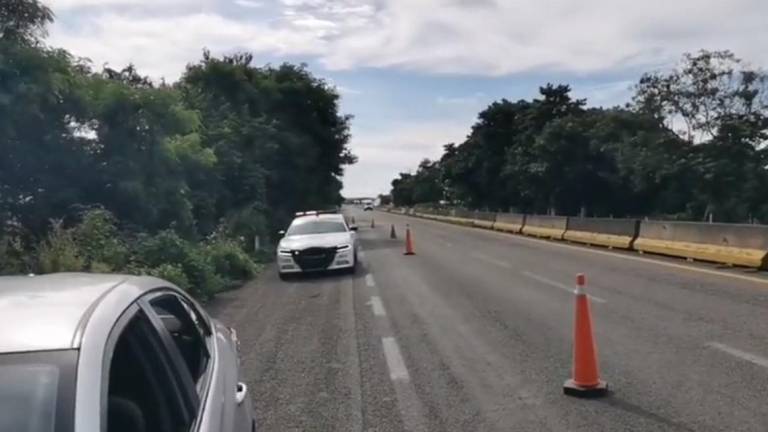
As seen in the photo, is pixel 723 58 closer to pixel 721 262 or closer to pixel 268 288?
pixel 721 262

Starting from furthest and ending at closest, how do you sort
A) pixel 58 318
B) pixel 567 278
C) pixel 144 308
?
pixel 567 278 → pixel 144 308 → pixel 58 318

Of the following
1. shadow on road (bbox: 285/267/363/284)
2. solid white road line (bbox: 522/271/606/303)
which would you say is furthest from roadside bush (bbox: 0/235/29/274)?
solid white road line (bbox: 522/271/606/303)

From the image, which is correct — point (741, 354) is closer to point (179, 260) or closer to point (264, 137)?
point (179, 260)

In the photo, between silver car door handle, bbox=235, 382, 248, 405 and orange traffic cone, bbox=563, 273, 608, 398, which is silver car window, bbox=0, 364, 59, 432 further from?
orange traffic cone, bbox=563, 273, 608, 398

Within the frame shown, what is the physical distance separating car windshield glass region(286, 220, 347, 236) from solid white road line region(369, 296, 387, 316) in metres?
7.26

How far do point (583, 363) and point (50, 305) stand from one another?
17.5 ft

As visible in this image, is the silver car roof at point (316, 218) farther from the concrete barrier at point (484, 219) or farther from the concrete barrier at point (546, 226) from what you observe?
the concrete barrier at point (484, 219)

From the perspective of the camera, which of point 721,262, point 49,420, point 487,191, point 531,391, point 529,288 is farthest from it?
point 487,191

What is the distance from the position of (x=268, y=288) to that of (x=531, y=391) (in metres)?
11.5

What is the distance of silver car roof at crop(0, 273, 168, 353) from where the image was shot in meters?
2.62

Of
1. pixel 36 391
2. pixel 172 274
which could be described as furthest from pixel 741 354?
pixel 172 274

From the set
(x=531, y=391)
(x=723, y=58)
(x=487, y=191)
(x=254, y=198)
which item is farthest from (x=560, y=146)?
(x=531, y=391)

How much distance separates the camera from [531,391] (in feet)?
24.5

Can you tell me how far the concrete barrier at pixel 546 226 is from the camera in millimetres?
35031
